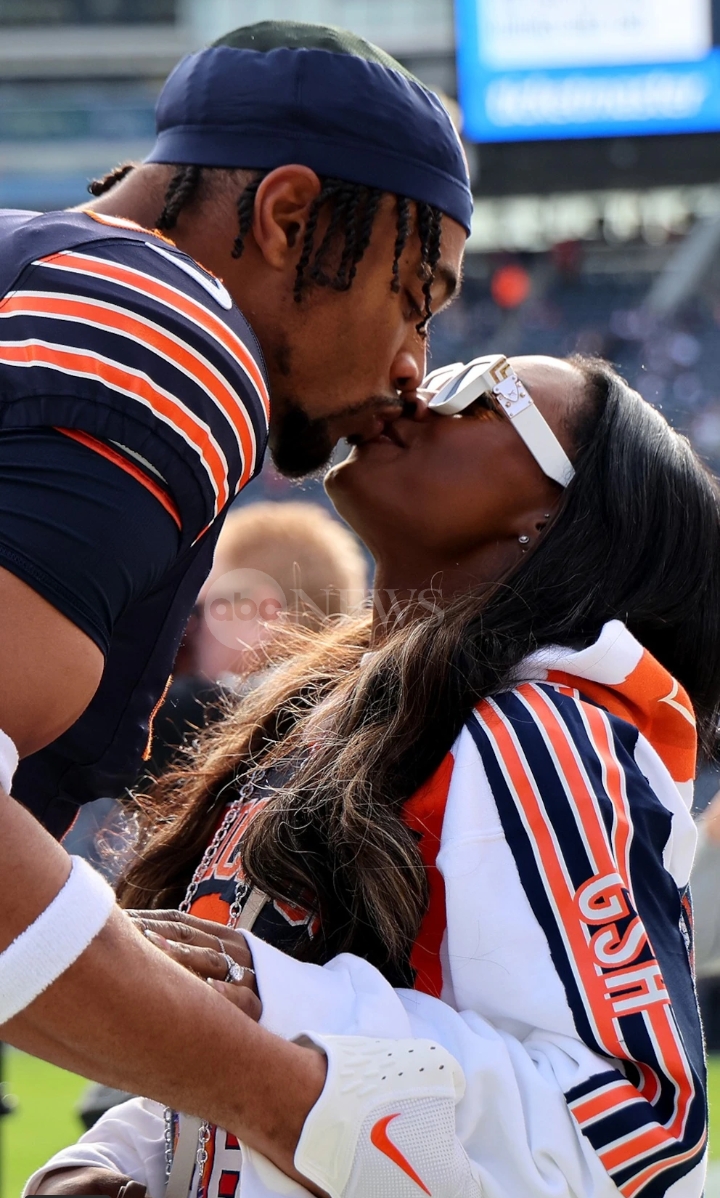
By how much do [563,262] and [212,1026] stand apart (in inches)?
772

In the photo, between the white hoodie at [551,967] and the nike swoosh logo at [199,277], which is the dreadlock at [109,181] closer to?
the nike swoosh logo at [199,277]

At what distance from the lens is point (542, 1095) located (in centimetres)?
138

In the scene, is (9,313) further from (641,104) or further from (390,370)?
(641,104)

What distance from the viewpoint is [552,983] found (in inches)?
56.6

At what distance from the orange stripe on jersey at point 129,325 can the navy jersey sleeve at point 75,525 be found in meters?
0.11

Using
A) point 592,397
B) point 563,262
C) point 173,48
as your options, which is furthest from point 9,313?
point 173,48

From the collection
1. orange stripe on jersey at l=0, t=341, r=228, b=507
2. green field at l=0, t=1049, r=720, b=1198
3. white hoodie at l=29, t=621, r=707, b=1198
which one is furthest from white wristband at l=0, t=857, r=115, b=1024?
green field at l=0, t=1049, r=720, b=1198

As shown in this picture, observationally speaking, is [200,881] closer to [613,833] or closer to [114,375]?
[613,833]

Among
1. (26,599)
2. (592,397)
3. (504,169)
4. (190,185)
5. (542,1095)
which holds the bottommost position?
(504,169)

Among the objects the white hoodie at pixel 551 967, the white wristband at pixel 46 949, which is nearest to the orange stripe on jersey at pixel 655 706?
the white hoodie at pixel 551 967

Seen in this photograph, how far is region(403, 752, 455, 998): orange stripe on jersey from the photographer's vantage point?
1579 millimetres

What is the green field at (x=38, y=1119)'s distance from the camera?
5055 millimetres

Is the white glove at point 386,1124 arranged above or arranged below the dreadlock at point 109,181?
below

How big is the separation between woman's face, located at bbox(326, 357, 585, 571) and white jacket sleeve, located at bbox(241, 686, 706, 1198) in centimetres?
50
